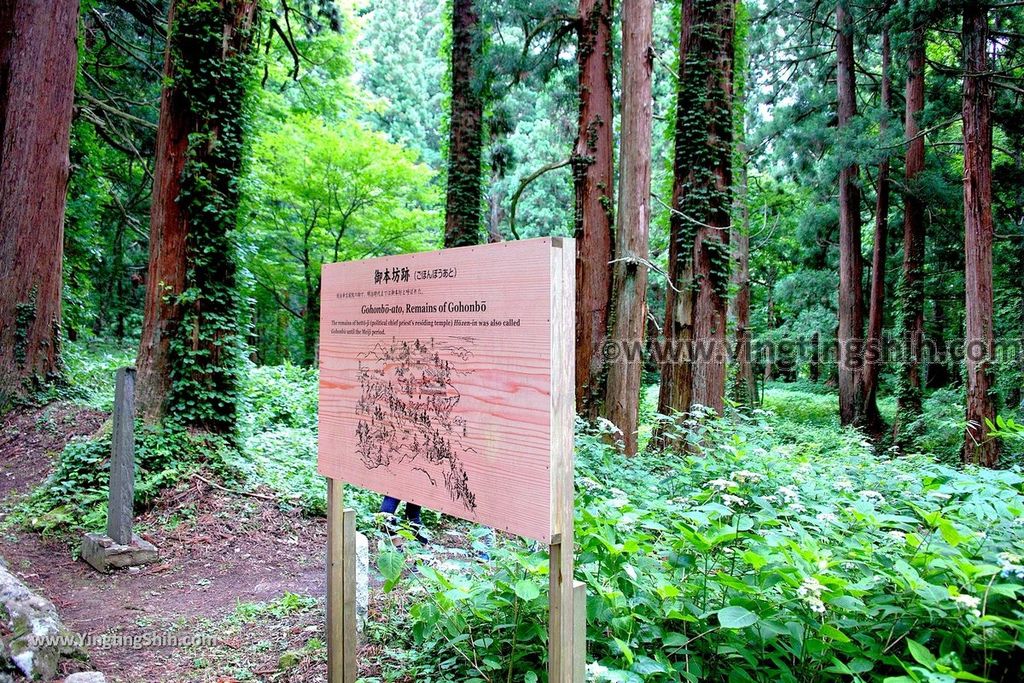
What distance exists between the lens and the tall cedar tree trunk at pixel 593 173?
9320 mm

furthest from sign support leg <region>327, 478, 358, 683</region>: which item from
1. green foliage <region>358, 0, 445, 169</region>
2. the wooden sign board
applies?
green foliage <region>358, 0, 445, 169</region>

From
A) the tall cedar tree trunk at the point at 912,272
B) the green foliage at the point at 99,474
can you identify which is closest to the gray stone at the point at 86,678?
the green foliage at the point at 99,474

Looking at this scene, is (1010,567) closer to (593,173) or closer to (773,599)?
(773,599)

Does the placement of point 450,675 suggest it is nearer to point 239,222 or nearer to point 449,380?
point 449,380

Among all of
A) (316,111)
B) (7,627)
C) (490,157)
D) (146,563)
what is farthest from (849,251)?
(7,627)

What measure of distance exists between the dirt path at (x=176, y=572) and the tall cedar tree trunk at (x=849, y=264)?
14.9 metres

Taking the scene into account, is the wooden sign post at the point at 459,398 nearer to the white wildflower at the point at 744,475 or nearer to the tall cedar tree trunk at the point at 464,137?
the white wildflower at the point at 744,475

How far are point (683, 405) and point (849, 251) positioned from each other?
37.1 feet

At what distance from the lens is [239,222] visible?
7488 millimetres

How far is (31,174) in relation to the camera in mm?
9047

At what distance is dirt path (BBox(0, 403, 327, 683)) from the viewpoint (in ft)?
13.3

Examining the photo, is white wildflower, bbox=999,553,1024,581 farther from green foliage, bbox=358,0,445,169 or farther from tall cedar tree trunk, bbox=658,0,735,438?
green foliage, bbox=358,0,445,169

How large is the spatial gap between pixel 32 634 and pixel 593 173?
26.8 ft

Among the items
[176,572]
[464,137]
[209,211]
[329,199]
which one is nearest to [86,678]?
[176,572]
